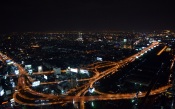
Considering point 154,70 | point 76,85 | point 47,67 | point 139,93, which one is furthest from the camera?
point 47,67

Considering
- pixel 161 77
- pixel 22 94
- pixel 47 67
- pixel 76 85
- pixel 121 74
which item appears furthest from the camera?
pixel 47 67

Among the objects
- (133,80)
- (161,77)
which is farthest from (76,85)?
(161,77)

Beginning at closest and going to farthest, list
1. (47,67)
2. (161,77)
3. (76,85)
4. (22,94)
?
(22,94) < (76,85) < (161,77) < (47,67)

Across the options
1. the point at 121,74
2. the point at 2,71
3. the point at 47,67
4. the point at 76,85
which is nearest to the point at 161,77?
the point at 121,74

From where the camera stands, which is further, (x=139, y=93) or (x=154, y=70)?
(x=154, y=70)

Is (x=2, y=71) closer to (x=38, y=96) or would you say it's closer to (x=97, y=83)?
(x=38, y=96)

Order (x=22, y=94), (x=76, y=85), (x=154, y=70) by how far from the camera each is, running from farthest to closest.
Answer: (x=154, y=70) < (x=76, y=85) < (x=22, y=94)

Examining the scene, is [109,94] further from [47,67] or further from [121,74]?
[47,67]

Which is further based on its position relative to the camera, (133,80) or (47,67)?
(47,67)
